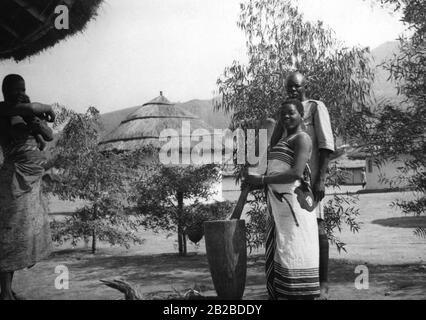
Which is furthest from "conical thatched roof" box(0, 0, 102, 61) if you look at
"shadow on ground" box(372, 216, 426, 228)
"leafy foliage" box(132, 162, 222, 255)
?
"shadow on ground" box(372, 216, 426, 228)

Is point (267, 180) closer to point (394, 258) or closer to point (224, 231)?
point (224, 231)

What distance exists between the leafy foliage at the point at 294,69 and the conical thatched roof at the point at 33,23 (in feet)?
7.75

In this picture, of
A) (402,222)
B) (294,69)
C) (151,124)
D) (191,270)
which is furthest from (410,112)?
(151,124)

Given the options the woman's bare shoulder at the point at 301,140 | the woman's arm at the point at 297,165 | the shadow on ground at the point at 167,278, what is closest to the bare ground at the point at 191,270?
the shadow on ground at the point at 167,278

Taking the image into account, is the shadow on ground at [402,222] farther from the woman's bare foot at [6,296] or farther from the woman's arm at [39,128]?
the woman's bare foot at [6,296]

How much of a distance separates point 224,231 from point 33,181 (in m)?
1.50

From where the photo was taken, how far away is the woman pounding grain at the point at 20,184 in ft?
11.2

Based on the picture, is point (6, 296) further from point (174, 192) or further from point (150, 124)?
point (150, 124)

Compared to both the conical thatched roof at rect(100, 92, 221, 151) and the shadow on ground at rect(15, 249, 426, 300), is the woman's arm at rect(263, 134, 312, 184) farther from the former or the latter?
the conical thatched roof at rect(100, 92, 221, 151)

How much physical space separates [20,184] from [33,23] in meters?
1.53

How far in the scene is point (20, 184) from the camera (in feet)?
11.4

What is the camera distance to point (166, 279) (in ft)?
18.7

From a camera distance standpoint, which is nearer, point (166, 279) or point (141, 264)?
point (166, 279)
